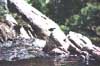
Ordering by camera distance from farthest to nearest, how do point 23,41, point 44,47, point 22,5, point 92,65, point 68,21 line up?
point 22,5
point 68,21
point 23,41
point 44,47
point 92,65

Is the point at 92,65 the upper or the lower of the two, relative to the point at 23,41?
Answer: lower

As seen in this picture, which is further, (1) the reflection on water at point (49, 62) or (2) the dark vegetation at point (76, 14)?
(2) the dark vegetation at point (76, 14)

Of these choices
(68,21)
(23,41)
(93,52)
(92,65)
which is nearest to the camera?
(92,65)

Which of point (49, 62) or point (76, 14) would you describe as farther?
point (76, 14)

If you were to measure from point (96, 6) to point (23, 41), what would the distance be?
8.40m

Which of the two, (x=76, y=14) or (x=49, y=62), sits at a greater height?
Result: (x=76, y=14)

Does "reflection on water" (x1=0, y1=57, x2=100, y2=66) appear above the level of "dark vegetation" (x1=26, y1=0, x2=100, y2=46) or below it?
below

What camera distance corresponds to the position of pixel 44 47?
117 feet

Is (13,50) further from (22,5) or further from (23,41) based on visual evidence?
(22,5)

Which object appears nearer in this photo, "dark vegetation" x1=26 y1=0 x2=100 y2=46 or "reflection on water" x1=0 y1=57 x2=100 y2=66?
"reflection on water" x1=0 y1=57 x2=100 y2=66

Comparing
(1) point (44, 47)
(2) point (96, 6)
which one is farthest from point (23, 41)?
(2) point (96, 6)

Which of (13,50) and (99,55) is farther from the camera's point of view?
(13,50)

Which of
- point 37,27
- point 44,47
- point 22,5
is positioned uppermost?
point 22,5

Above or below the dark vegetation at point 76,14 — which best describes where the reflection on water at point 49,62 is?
below
